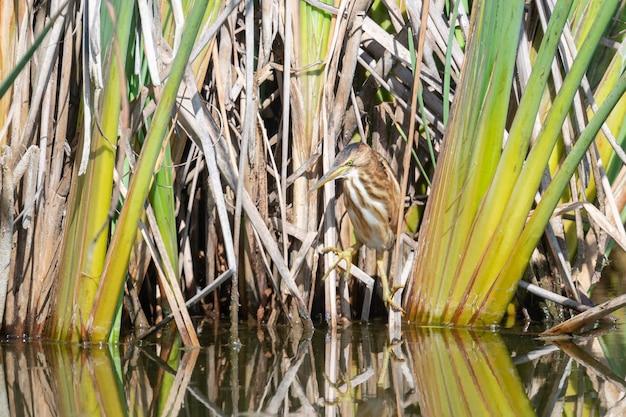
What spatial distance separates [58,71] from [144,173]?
0.73 meters

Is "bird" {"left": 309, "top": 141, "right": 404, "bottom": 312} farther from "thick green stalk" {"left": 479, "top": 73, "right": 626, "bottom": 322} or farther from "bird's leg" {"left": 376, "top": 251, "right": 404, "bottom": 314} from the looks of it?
"thick green stalk" {"left": 479, "top": 73, "right": 626, "bottom": 322}

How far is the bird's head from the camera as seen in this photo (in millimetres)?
3055

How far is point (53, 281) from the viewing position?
110 inches

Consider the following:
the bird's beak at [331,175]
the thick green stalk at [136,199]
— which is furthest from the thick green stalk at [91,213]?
the bird's beak at [331,175]

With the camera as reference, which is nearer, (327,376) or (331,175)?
(327,376)

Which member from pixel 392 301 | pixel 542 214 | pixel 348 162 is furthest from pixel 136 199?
pixel 542 214

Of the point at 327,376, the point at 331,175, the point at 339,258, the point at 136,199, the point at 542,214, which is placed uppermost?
the point at 542,214

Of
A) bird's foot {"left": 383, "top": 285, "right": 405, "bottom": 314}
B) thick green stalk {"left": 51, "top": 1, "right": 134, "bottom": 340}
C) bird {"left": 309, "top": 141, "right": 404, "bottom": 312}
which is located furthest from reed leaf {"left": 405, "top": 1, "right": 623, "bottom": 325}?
thick green stalk {"left": 51, "top": 1, "right": 134, "bottom": 340}

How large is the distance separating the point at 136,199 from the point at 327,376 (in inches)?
29.8

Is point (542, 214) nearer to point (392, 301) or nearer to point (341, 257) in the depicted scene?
point (392, 301)

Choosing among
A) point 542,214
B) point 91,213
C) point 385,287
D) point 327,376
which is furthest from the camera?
point 385,287

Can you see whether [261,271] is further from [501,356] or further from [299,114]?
[501,356]

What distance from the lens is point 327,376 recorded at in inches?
94.3

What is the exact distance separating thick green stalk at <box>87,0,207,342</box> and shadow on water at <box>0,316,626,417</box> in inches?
4.9
